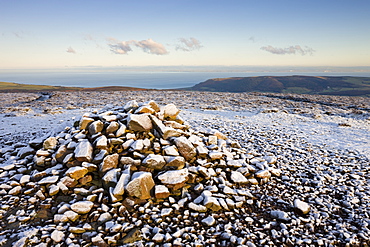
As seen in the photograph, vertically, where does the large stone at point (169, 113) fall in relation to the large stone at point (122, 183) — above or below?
above

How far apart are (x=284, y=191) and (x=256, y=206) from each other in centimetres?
162

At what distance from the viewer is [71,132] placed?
9.18 m

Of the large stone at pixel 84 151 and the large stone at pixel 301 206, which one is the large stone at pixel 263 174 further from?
the large stone at pixel 84 151

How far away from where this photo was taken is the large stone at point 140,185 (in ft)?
22.1

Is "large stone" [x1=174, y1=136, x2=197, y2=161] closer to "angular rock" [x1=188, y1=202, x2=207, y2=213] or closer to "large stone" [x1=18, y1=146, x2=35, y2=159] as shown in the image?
"angular rock" [x1=188, y1=202, x2=207, y2=213]

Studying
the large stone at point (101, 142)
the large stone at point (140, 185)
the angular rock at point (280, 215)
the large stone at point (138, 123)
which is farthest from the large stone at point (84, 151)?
the angular rock at point (280, 215)

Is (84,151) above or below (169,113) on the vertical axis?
below

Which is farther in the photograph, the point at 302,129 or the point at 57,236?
the point at 302,129

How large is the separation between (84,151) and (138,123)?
242 cm

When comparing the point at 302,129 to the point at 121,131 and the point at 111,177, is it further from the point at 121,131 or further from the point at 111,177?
the point at 111,177

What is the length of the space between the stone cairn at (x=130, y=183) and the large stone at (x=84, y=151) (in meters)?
0.04

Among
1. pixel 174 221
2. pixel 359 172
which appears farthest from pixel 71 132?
pixel 359 172

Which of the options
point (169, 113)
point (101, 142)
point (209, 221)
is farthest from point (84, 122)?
point (209, 221)

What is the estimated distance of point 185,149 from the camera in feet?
28.6
